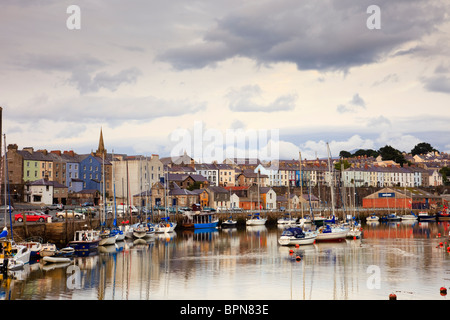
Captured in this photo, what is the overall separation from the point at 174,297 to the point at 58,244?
23617 millimetres

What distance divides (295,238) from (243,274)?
56.3 ft

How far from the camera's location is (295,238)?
52.8 m

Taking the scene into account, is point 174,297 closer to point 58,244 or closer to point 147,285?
point 147,285

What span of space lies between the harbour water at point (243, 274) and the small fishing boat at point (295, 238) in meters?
0.64

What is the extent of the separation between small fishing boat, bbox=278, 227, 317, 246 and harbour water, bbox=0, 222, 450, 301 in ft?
2.11

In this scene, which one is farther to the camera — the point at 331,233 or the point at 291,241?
the point at 331,233

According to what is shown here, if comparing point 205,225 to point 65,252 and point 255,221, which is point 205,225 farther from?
point 65,252

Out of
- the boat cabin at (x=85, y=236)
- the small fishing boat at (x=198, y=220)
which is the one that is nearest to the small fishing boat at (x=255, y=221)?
the small fishing boat at (x=198, y=220)

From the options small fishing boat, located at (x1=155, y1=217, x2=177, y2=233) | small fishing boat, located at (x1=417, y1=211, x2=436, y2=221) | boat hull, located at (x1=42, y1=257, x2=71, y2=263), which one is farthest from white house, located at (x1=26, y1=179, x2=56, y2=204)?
small fishing boat, located at (x1=417, y1=211, x2=436, y2=221)

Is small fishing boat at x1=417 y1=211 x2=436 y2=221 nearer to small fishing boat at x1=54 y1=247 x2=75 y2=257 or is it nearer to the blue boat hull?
the blue boat hull

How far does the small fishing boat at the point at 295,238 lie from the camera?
52.7m

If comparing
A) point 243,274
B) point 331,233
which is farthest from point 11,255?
point 331,233

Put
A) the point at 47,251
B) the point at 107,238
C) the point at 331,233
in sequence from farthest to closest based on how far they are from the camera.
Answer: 1. the point at 331,233
2. the point at 107,238
3. the point at 47,251
